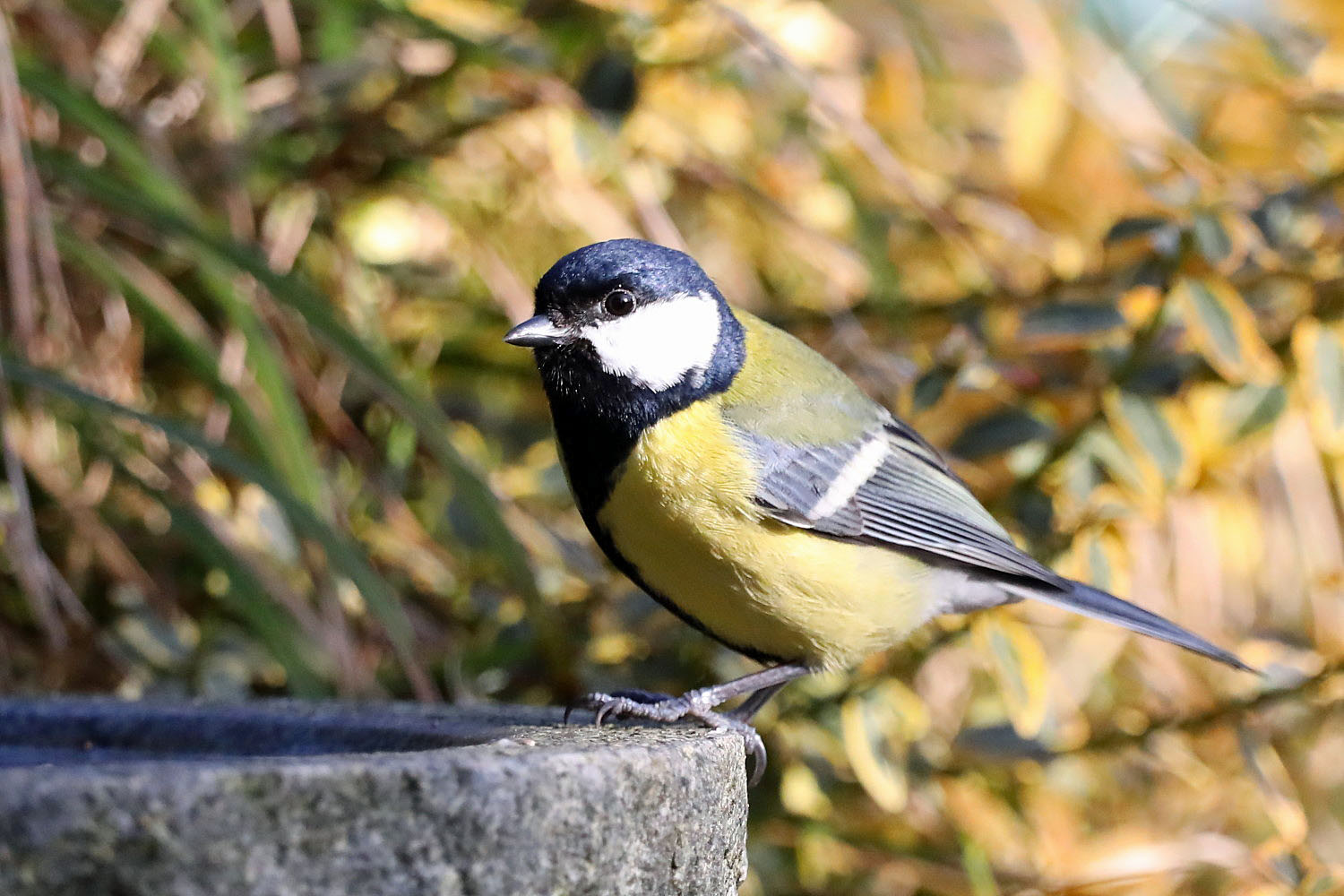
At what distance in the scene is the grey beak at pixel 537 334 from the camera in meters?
1.37

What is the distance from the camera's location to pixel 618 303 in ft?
4.63

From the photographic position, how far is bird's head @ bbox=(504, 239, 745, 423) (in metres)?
1.39

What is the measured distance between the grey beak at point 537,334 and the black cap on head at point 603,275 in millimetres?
17

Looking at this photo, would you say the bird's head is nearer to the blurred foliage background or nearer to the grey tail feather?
the blurred foliage background

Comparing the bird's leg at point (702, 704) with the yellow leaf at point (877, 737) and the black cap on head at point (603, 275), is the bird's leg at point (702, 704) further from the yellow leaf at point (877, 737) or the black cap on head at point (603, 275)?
the black cap on head at point (603, 275)

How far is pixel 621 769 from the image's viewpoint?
798 millimetres

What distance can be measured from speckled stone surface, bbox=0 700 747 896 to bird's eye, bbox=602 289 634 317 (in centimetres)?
56

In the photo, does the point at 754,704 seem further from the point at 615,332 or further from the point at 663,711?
the point at 615,332

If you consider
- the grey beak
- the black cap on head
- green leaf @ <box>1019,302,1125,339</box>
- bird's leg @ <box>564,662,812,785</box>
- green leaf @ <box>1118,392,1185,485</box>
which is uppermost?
the black cap on head

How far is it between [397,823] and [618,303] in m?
0.78

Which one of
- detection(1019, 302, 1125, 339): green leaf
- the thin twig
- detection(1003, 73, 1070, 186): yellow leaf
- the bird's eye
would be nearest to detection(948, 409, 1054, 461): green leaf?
detection(1019, 302, 1125, 339): green leaf

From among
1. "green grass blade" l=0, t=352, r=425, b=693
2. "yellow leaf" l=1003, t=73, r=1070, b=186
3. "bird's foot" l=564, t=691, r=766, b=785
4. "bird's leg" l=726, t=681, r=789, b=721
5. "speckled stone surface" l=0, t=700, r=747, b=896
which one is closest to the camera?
"speckled stone surface" l=0, t=700, r=747, b=896

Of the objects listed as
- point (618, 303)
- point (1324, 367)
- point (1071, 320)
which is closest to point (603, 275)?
point (618, 303)

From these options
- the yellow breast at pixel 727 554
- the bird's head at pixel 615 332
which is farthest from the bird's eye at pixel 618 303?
the yellow breast at pixel 727 554
